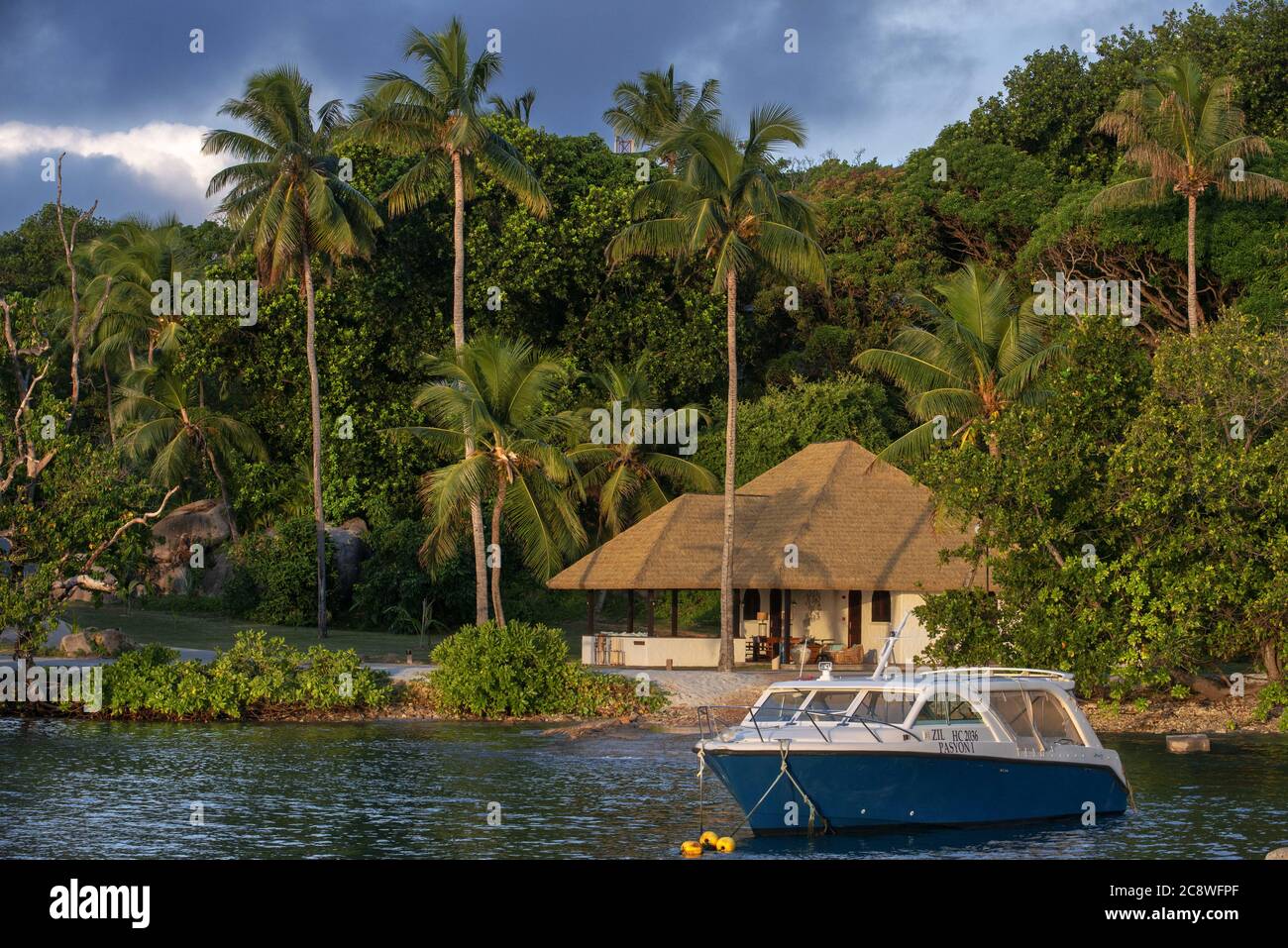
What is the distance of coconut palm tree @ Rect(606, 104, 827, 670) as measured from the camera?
38.8 metres

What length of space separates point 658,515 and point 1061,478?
14585 mm

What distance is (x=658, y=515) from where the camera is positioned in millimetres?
44594

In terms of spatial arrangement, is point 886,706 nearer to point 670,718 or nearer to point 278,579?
point 670,718

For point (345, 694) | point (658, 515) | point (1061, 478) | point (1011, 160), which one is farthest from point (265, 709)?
point (1011, 160)

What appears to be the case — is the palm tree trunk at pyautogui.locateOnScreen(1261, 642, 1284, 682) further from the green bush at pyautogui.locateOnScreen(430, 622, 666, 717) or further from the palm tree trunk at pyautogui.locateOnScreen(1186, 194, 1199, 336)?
the palm tree trunk at pyautogui.locateOnScreen(1186, 194, 1199, 336)

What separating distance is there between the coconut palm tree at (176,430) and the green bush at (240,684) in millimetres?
22248

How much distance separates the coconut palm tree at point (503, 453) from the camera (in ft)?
129

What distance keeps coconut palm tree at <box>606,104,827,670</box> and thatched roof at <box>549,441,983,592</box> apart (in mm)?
1908

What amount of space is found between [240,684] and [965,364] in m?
21.1

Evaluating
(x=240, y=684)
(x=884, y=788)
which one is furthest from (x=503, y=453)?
(x=884, y=788)

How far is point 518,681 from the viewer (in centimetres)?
3478
